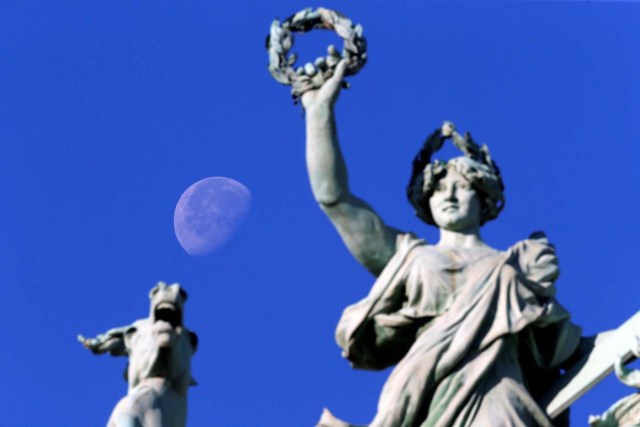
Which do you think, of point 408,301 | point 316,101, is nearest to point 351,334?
point 408,301

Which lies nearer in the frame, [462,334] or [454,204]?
[462,334]

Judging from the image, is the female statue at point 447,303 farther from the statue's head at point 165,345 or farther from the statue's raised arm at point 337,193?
the statue's head at point 165,345

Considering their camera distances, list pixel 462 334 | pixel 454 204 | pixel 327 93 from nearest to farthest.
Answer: pixel 462 334 → pixel 327 93 → pixel 454 204

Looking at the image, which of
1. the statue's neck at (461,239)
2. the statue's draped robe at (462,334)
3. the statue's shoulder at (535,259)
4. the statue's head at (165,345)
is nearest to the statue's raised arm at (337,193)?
the statue's draped robe at (462,334)

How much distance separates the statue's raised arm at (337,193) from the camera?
2059 cm

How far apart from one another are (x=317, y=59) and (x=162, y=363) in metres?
2.88

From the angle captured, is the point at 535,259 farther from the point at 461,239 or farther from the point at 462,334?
the point at 462,334

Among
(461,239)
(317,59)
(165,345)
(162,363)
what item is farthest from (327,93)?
(162,363)

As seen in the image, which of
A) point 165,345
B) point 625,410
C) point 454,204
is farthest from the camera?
point 454,204

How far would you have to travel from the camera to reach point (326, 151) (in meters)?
20.6

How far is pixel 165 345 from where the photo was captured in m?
20.5

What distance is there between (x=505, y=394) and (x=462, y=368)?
0.40 m

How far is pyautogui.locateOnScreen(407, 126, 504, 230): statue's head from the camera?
20938 mm

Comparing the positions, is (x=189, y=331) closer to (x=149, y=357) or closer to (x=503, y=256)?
(x=149, y=357)
